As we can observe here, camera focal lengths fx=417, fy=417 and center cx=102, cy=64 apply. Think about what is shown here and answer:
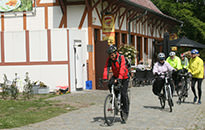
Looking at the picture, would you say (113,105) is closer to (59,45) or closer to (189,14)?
(59,45)

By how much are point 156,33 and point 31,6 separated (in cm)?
1663

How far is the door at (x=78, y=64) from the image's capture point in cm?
1872

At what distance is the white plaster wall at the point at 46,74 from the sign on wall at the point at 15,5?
12.4ft

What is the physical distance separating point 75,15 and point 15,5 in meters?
3.59

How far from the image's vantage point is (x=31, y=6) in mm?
20906

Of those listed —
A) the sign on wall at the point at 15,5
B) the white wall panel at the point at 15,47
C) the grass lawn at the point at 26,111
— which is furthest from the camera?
the sign on wall at the point at 15,5

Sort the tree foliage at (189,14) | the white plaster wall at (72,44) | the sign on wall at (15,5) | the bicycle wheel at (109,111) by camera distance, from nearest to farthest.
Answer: the bicycle wheel at (109,111)
the white plaster wall at (72,44)
the sign on wall at (15,5)
the tree foliage at (189,14)

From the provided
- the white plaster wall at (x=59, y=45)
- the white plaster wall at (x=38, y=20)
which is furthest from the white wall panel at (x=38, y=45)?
the white plaster wall at (x=38, y=20)

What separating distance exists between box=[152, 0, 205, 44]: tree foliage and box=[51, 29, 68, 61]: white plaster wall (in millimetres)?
24034

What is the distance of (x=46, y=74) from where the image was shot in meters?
18.4

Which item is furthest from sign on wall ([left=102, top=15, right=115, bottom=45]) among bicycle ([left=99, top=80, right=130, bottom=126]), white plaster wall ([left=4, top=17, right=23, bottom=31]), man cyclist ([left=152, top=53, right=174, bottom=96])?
bicycle ([left=99, top=80, right=130, bottom=126])

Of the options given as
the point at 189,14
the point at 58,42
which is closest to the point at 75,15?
the point at 58,42

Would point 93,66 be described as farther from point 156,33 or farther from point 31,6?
point 156,33

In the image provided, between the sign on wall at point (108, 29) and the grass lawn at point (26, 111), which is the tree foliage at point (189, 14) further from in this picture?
the grass lawn at point (26, 111)
